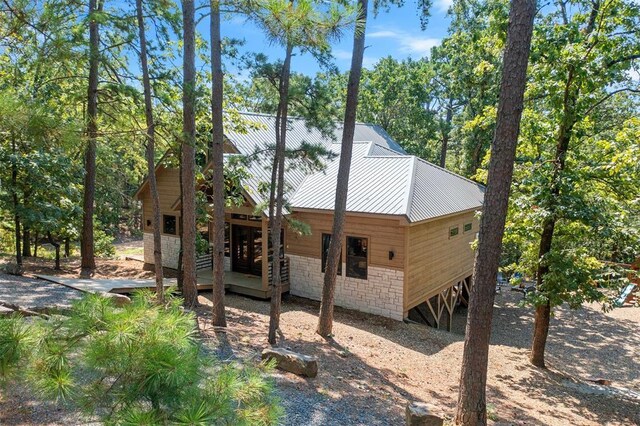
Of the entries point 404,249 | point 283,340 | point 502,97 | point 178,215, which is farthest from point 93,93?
point 502,97

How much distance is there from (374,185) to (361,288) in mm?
3058

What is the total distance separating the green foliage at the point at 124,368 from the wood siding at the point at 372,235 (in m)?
9.09

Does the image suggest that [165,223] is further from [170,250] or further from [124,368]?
[124,368]

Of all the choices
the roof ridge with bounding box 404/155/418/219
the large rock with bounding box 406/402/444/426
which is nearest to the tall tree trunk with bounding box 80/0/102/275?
the roof ridge with bounding box 404/155/418/219

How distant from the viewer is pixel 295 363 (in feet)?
21.3

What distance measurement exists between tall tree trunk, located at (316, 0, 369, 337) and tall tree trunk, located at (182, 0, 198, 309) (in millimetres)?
2963

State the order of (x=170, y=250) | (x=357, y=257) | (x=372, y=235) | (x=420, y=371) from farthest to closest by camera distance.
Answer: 1. (x=170, y=250)
2. (x=357, y=257)
3. (x=372, y=235)
4. (x=420, y=371)

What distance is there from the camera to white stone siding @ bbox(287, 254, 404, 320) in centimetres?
1152

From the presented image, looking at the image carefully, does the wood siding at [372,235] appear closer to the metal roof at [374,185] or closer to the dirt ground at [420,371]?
the metal roof at [374,185]

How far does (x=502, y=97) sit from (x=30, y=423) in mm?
6010

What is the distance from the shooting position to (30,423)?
156 inches

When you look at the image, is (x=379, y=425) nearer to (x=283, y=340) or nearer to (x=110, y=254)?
(x=283, y=340)

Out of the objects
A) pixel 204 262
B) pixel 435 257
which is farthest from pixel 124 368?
pixel 204 262

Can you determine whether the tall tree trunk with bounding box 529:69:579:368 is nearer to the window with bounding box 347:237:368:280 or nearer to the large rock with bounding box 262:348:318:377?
the window with bounding box 347:237:368:280
